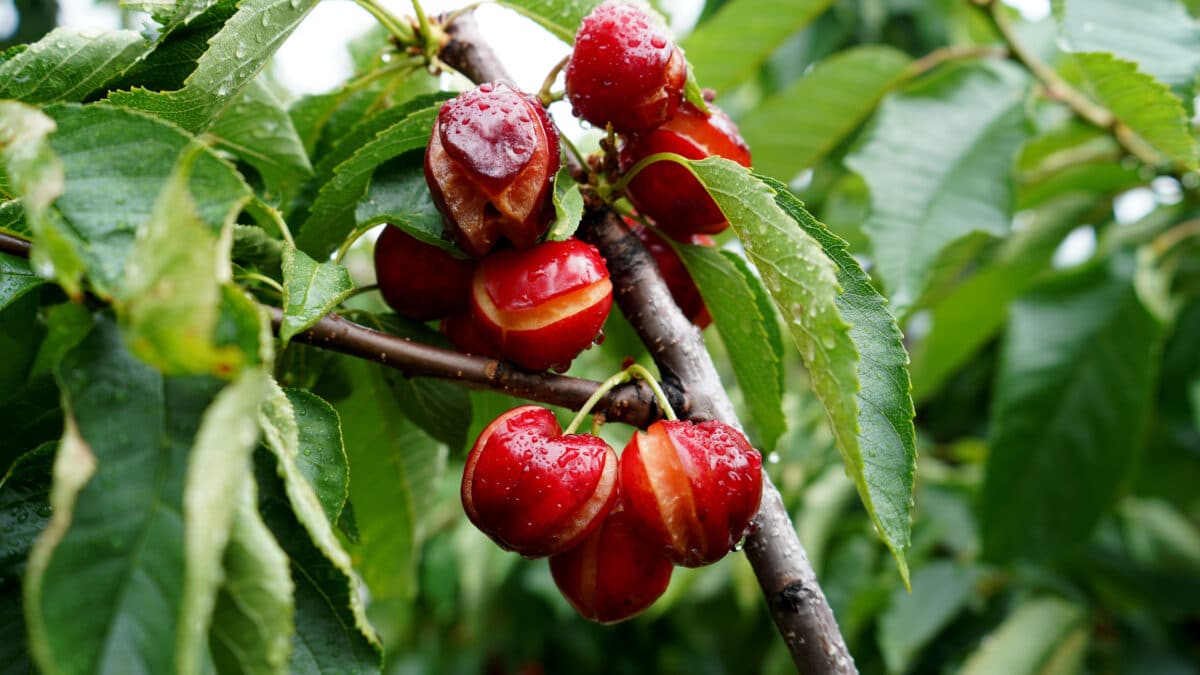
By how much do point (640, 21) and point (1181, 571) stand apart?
6.66 ft

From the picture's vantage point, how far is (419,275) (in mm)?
839

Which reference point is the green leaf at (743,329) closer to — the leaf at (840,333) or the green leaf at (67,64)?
the leaf at (840,333)

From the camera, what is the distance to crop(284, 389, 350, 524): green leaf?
0.69m

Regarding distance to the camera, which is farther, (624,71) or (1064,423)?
(1064,423)

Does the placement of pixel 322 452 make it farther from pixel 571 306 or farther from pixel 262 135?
pixel 262 135

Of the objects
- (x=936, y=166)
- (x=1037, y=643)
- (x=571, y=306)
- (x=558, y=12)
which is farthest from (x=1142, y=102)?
(x=1037, y=643)

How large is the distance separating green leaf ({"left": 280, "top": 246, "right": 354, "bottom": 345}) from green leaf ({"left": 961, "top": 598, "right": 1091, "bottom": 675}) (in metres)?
1.58

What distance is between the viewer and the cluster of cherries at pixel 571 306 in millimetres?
708

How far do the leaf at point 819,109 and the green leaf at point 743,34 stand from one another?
0.10 meters

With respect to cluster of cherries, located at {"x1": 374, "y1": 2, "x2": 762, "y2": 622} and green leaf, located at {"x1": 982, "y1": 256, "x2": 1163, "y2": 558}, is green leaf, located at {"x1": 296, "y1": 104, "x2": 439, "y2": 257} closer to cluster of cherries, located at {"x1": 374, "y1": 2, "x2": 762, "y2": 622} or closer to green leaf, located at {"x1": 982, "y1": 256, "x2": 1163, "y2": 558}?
cluster of cherries, located at {"x1": 374, "y1": 2, "x2": 762, "y2": 622}

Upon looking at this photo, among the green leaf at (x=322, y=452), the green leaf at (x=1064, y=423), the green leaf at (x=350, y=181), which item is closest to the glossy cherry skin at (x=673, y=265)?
the green leaf at (x=350, y=181)

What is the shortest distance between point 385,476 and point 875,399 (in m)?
0.62

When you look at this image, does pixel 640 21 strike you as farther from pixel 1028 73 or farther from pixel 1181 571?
pixel 1181 571

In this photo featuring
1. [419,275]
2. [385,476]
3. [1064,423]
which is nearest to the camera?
[419,275]
